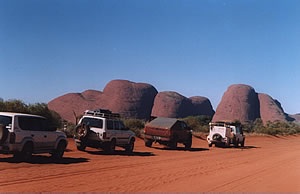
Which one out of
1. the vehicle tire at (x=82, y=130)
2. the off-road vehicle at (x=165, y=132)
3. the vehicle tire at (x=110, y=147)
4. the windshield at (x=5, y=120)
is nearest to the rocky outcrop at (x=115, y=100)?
the off-road vehicle at (x=165, y=132)

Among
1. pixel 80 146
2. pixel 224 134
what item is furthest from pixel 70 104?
pixel 80 146

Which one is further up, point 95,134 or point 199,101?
point 199,101

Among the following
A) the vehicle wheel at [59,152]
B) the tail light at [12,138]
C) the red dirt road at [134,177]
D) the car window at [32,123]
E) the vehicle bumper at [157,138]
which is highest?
the car window at [32,123]

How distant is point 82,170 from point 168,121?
15.6 meters

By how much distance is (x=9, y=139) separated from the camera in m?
15.4

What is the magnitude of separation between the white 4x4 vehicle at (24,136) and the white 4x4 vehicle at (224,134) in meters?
18.7

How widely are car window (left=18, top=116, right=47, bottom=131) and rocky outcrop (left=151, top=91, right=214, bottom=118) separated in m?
70.0

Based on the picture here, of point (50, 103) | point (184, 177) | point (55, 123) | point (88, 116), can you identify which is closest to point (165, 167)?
point (184, 177)

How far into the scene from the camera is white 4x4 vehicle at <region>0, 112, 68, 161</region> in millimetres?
15406

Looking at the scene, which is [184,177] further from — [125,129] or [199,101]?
[199,101]

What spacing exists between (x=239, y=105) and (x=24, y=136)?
3725 inches

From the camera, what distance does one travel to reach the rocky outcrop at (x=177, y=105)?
8850 cm

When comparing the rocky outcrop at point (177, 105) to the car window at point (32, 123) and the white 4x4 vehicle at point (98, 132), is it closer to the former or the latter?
the white 4x4 vehicle at point (98, 132)

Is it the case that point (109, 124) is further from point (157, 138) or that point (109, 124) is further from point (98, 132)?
point (157, 138)
